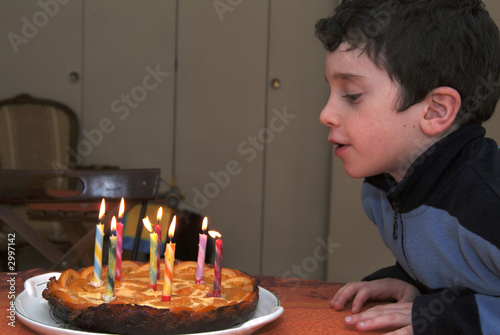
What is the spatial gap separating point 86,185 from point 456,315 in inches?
35.5

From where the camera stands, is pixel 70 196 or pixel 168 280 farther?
pixel 70 196

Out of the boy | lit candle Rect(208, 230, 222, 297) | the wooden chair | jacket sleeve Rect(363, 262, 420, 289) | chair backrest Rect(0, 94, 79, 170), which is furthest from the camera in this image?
chair backrest Rect(0, 94, 79, 170)

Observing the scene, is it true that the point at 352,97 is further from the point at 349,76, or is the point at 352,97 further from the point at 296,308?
the point at 296,308

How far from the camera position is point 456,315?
803 millimetres

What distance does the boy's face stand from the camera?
3.01 feet

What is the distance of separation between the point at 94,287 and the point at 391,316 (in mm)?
409

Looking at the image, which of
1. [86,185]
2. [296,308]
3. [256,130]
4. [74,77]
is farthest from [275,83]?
[296,308]

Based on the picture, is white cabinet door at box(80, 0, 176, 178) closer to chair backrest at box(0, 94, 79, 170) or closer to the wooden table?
chair backrest at box(0, 94, 79, 170)

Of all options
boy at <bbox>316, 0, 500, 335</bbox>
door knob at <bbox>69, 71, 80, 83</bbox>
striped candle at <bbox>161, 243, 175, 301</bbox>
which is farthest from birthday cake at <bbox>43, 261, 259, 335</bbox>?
door knob at <bbox>69, 71, 80, 83</bbox>

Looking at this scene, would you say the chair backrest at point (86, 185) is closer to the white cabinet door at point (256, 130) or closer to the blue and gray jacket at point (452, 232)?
the blue and gray jacket at point (452, 232)

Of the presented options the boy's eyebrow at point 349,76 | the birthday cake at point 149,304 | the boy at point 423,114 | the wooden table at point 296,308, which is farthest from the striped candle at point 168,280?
the boy's eyebrow at point 349,76

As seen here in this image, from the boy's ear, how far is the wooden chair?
716mm

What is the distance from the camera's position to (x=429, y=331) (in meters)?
0.80

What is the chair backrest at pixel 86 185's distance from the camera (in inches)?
51.4
